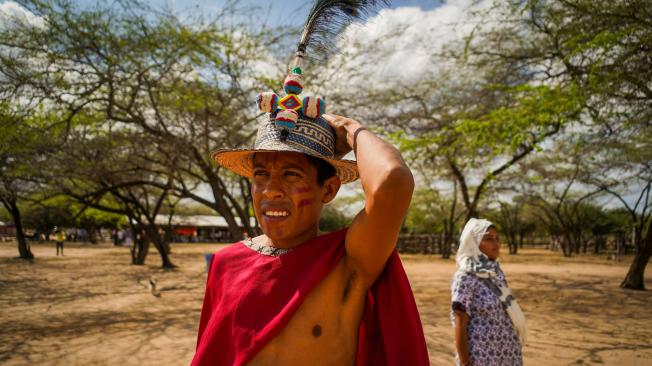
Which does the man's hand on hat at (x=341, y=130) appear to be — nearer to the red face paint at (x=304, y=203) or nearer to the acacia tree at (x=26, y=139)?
the red face paint at (x=304, y=203)

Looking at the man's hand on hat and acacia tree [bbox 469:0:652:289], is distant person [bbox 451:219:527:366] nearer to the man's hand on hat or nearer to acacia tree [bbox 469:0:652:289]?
the man's hand on hat

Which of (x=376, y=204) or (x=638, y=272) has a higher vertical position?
(x=376, y=204)

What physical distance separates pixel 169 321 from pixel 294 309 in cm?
756

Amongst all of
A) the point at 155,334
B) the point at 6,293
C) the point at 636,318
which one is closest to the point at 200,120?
the point at 155,334

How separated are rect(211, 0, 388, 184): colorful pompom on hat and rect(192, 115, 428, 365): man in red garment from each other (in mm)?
13

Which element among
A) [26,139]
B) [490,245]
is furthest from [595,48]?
[26,139]

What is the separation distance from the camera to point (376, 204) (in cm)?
133

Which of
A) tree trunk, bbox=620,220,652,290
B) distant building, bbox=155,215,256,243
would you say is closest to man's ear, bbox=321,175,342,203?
tree trunk, bbox=620,220,652,290

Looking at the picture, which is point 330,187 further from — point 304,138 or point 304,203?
point 304,138

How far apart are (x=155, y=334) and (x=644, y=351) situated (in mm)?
7637

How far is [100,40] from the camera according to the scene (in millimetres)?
8461

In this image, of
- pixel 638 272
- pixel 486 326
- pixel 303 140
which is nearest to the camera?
pixel 303 140

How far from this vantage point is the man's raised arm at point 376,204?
132 cm

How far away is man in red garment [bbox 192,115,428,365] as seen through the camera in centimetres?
141
